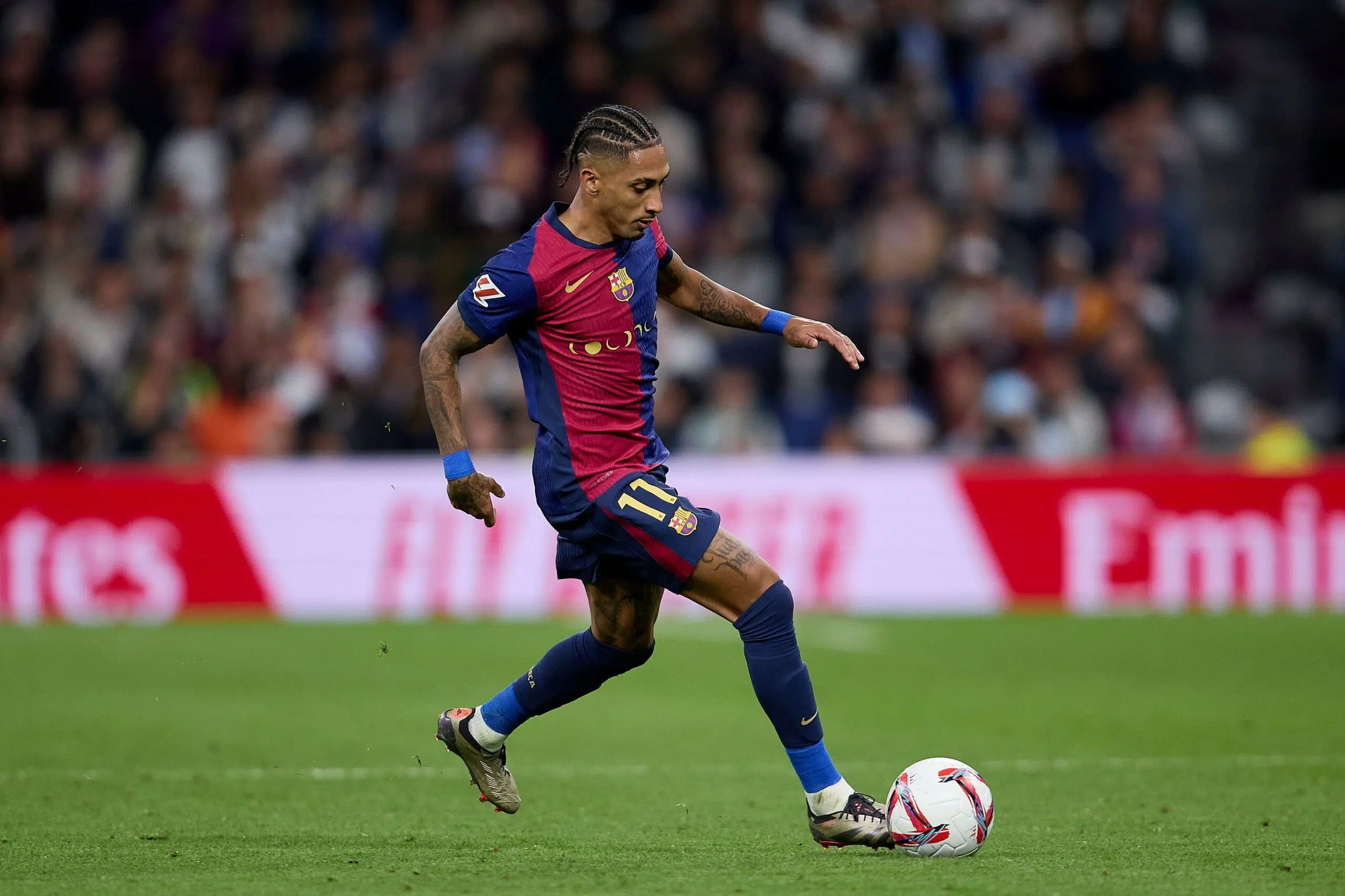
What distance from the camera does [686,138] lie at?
55.2ft

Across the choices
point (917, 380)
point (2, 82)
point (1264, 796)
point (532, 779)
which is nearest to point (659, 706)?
point (532, 779)

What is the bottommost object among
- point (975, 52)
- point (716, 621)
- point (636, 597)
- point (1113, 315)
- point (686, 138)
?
point (716, 621)

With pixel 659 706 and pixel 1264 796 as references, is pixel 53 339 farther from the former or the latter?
pixel 1264 796

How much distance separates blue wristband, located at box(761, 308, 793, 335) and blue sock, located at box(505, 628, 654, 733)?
3.80ft

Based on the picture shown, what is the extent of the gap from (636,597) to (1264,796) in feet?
8.13

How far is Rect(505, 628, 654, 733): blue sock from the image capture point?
6176 mm

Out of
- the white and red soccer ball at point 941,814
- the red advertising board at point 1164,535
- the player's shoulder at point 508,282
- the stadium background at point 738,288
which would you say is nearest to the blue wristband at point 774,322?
the player's shoulder at point 508,282

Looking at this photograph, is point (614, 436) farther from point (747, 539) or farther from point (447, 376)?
point (747, 539)

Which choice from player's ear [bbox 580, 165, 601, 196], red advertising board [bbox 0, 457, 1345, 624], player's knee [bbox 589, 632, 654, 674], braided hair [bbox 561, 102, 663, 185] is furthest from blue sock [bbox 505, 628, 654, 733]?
red advertising board [bbox 0, 457, 1345, 624]

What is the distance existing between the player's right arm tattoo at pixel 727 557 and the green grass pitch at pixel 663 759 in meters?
0.88

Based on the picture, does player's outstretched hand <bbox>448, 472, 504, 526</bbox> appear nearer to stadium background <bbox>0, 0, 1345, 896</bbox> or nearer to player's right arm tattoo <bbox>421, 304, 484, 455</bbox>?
player's right arm tattoo <bbox>421, 304, 484, 455</bbox>

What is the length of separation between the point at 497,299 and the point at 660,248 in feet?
2.30

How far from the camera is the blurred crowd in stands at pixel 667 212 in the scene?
15.1m

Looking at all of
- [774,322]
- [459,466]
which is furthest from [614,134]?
[459,466]
